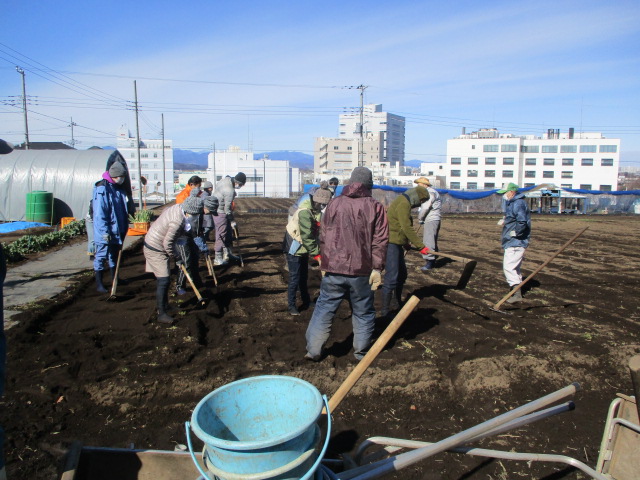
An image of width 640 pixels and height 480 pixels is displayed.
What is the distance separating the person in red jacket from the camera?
4.34 metres

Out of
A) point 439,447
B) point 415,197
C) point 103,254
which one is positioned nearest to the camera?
point 439,447

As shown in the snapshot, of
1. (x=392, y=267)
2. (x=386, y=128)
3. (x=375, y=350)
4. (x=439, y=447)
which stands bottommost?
(x=439, y=447)

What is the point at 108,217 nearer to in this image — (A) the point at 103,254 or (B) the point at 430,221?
(A) the point at 103,254

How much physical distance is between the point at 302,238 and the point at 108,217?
3.14m

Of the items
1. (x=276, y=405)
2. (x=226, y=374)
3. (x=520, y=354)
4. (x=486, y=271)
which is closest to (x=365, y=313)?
(x=226, y=374)

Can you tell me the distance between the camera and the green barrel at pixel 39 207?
1736 cm

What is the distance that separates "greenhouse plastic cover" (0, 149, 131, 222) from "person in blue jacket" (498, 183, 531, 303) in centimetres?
1609

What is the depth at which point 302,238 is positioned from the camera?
5426 mm

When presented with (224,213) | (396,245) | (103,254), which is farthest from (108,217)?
(396,245)

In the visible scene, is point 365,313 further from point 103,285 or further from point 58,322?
point 103,285

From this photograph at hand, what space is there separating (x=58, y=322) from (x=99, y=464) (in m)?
3.70

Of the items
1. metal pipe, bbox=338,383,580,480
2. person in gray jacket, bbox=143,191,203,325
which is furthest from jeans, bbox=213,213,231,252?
A: metal pipe, bbox=338,383,580,480

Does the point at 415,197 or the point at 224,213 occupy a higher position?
the point at 415,197

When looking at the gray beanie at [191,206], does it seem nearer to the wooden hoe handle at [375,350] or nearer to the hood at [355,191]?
the hood at [355,191]
